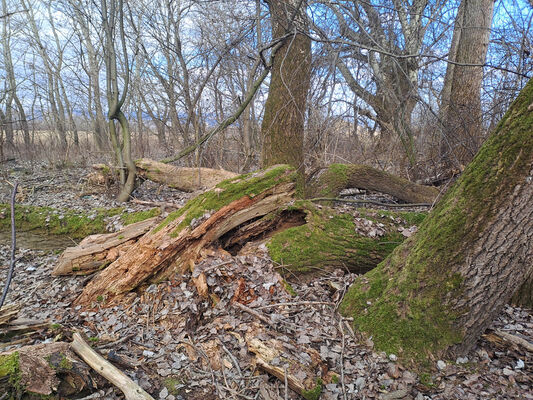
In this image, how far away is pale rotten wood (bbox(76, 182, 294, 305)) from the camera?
3439mm

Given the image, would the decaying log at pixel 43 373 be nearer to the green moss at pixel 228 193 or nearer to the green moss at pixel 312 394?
the green moss at pixel 312 394

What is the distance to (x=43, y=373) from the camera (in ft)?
6.17

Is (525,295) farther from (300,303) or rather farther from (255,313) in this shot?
(255,313)

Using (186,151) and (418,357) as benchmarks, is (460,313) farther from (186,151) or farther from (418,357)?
(186,151)

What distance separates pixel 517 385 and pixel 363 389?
1074mm

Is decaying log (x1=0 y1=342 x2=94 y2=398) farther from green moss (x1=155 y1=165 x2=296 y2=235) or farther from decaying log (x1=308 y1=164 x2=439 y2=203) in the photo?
decaying log (x1=308 y1=164 x2=439 y2=203)

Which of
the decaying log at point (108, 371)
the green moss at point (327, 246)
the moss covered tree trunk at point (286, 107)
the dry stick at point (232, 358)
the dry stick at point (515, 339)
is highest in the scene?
the moss covered tree trunk at point (286, 107)

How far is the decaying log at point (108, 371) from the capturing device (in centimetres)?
193

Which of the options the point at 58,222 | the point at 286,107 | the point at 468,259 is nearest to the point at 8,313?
the point at 58,222

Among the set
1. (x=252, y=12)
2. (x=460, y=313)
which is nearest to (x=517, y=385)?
(x=460, y=313)

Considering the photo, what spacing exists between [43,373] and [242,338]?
1.40 metres

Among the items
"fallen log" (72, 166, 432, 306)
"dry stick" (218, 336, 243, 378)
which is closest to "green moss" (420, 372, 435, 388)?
→ "dry stick" (218, 336, 243, 378)

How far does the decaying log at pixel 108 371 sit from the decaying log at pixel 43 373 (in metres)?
0.06

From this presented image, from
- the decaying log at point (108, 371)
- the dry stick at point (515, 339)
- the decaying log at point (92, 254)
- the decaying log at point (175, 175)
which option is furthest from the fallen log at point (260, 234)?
the decaying log at point (175, 175)
